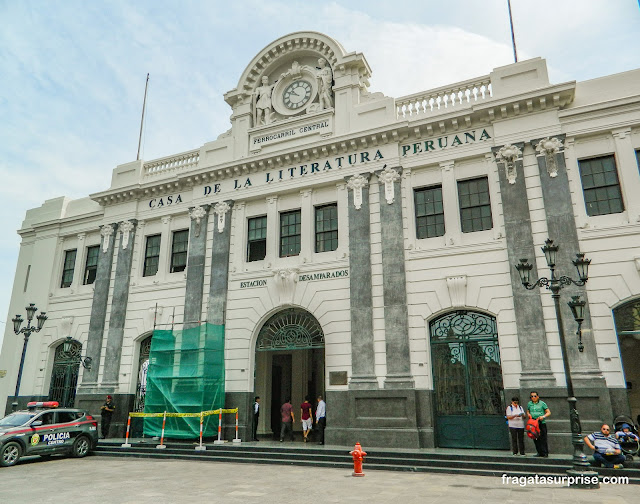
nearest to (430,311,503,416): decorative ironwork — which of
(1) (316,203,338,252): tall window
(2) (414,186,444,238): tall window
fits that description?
(2) (414,186,444,238): tall window

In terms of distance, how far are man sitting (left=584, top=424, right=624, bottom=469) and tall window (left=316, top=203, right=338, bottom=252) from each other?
976 cm

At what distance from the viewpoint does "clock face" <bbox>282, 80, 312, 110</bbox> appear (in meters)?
19.7

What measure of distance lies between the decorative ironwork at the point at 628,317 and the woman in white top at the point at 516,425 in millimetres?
3614

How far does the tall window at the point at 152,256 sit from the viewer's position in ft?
68.5

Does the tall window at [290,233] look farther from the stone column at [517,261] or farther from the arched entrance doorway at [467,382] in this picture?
the stone column at [517,261]

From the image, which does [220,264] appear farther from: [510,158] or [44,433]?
[510,158]

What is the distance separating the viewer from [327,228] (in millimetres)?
17812

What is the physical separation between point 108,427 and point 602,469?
1663 cm

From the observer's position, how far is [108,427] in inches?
729

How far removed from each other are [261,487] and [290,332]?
7.55 meters

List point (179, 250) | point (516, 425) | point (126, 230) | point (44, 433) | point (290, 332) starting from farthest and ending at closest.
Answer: point (126, 230)
point (179, 250)
point (290, 332)
point (44, 433)
point (516, 425)

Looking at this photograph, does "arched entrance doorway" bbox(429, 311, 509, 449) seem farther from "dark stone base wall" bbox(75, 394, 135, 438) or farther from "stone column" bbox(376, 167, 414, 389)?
"dark stone base wall" bbox(75, 394, 135, 438)

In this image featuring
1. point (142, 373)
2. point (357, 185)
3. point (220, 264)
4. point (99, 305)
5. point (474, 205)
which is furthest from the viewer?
point (99, 305)

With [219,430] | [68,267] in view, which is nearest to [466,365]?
[219,430]
